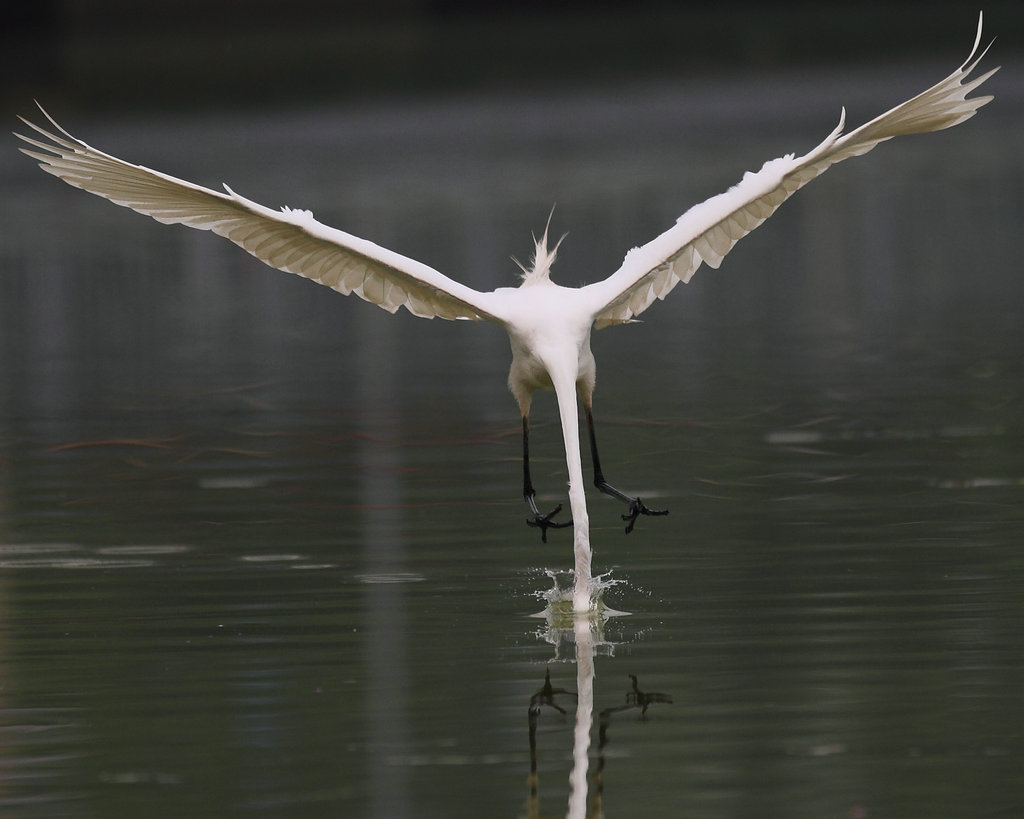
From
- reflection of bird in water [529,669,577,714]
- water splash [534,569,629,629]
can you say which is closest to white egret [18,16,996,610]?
water splash [534,569,629,629]

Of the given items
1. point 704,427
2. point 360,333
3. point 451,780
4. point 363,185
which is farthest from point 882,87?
point 451,780

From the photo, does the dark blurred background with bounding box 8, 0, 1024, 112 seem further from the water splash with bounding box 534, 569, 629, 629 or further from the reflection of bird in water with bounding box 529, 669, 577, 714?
the reflection of bird in water with bounding box 529, 669, 577, 714

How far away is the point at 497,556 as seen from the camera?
9.66 m

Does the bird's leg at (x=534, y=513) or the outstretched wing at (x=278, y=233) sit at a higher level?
the outstretched wing at (x=278, y=233)

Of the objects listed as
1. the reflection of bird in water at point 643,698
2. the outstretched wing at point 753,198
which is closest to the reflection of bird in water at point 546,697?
the reflection of bird in water at point 643,698

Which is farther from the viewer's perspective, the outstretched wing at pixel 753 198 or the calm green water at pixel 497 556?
the outstretched wing at pixel 753 198

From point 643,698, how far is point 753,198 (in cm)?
316

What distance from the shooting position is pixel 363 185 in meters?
34.2

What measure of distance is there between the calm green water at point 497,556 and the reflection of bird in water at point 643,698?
0.03 metres

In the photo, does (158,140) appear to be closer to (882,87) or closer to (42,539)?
(882,87)

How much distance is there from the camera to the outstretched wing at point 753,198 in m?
9.38

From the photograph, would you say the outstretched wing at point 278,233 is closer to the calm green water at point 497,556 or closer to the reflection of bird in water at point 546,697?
the calm green water at point 497,556

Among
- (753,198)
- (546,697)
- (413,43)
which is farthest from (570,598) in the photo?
(413,43)

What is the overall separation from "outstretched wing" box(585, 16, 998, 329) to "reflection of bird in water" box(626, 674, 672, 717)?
2.53 metres
